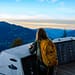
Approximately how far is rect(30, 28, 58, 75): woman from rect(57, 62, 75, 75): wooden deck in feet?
2.87

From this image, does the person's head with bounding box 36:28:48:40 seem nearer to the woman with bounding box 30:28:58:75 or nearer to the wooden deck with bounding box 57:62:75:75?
the woman with bounding box 30:28:58:75

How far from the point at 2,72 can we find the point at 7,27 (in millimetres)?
24254

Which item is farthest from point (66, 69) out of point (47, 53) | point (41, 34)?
point (41, 34)

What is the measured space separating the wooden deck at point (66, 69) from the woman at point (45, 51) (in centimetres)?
88

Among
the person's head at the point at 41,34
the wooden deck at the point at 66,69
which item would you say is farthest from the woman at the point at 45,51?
the wooden deck at the point at 66,69

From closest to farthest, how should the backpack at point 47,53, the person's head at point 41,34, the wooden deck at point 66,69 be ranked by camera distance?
the backpack at point 47,53, the person's head at point 41,34, the wooden deck at point 66,69

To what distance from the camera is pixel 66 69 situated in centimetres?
789

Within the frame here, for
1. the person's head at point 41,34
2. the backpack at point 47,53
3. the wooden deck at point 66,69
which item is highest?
the person's head at point 41,34

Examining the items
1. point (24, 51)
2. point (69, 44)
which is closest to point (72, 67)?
point (69, 44)

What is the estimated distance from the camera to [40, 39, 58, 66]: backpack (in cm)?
646

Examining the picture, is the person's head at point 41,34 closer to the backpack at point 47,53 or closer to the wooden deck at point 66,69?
the backpack at point 47,53

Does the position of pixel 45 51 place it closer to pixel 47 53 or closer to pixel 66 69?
pixel 47 53

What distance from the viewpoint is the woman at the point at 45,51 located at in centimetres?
647

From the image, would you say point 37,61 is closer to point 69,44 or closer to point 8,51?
point 8,51
